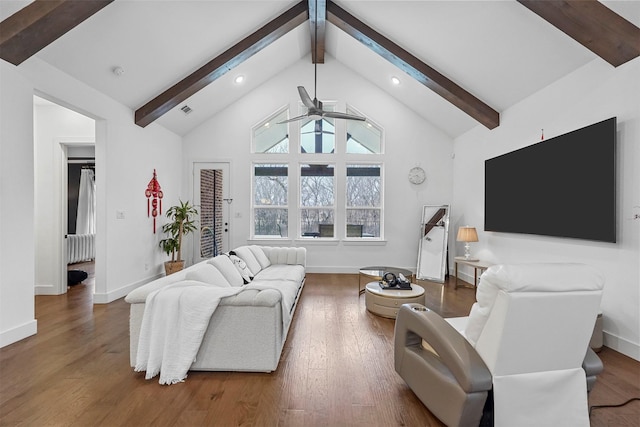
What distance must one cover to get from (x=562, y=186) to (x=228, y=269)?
3.80 metres

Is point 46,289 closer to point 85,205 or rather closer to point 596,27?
point 85,205

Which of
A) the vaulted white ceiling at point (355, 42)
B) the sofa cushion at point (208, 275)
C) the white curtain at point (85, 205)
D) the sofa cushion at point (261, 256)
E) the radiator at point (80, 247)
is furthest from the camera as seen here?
the white curtain at point (85, 205)

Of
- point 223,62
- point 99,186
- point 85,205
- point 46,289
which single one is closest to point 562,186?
point 223,62

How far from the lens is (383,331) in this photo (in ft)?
10.8

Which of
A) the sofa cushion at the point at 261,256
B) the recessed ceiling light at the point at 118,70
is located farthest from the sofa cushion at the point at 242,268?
the recessed ceiling light at the point at 118,70

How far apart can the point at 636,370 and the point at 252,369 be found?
3070mm

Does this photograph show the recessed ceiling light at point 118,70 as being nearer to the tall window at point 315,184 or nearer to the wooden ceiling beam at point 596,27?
the tall window at point 315,184

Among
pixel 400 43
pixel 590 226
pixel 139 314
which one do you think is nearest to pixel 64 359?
pixel 139 314

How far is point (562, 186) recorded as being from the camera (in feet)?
11.2

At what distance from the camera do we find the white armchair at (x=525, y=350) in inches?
59.2

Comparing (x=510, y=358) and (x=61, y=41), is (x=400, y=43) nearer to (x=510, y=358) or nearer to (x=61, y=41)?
(x=61, y=41)

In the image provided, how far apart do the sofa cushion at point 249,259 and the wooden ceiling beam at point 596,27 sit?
428 centimetres

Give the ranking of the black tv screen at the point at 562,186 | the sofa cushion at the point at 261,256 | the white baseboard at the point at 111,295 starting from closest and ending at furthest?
the black tv screen at the point at 562,186, the white baseboard at the point at 111,295, the sofa cushion at the point at 261,256

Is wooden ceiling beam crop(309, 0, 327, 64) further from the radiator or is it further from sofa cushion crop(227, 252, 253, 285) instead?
the radiator
